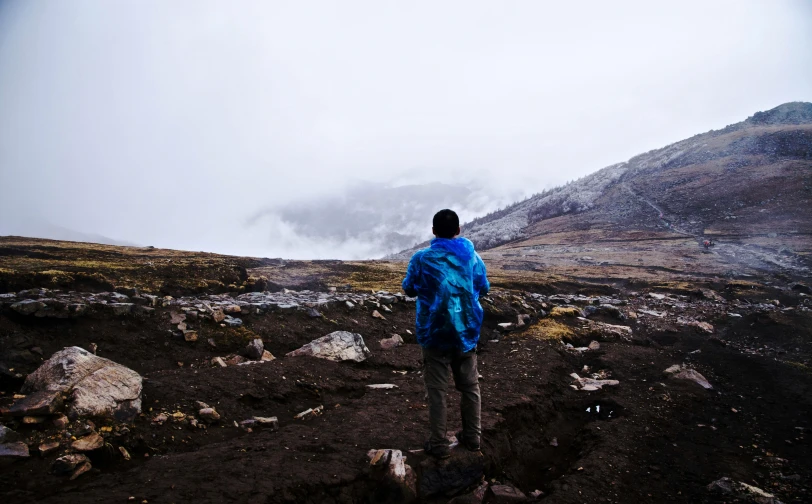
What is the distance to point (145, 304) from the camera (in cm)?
1016

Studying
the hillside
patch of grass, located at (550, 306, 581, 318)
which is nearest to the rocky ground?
patch of grass, located at (550, 306, 581, 318)

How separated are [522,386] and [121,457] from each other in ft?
23.6

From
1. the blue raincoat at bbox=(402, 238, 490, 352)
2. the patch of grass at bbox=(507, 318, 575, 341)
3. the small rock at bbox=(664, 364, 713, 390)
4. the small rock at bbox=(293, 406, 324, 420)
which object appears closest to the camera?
the blue raincoat at bbox=(402, 238, 490, 352)

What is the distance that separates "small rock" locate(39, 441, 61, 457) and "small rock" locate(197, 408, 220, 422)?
1.80 meters

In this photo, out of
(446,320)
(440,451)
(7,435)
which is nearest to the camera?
(7,435)

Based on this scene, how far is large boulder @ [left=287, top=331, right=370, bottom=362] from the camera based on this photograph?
9.74 m

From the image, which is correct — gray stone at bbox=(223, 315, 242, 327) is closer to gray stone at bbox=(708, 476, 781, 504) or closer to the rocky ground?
the rocky ground

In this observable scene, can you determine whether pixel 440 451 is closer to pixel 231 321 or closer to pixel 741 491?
pixel 741 491

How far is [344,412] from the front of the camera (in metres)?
7.07

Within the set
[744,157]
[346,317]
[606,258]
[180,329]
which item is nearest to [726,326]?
[346,317]

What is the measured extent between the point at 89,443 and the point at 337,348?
5518mm

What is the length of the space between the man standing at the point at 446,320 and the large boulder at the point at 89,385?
4347 mm

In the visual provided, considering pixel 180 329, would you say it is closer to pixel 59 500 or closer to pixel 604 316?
pixel 59 500

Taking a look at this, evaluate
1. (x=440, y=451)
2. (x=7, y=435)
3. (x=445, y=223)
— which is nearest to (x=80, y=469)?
(x=7, y=435)
